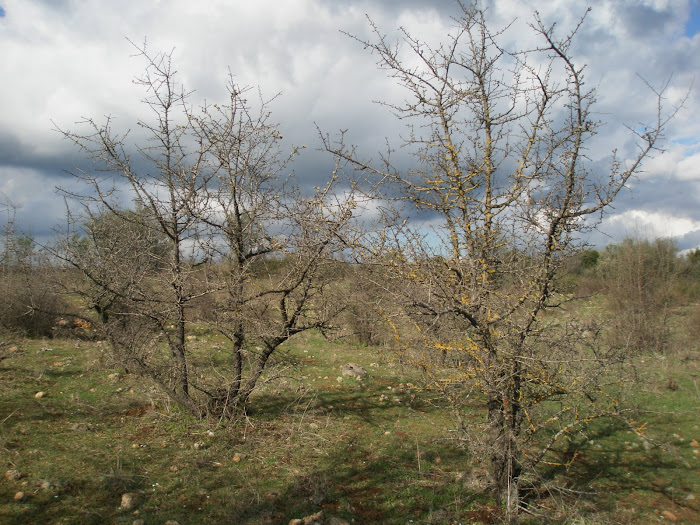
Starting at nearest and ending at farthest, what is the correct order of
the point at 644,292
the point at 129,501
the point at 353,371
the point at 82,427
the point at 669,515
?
the point at 129,501
the point at 669,515
the point at 82,427
the point at 353,371
the point at 644,292

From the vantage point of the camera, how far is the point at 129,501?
14.0 ft

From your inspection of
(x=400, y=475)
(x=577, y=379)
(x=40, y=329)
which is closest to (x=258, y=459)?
(x=400, y=475)

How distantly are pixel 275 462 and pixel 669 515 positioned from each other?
4.66 meters

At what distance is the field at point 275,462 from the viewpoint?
Result: 175 inches

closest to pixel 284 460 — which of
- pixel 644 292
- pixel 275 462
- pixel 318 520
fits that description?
pixel 275 462

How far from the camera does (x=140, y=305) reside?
20.9 feet

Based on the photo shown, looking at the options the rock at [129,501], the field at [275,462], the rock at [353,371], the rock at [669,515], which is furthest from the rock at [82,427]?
the rock at [669,515]

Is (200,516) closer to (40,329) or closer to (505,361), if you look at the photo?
(505,361)

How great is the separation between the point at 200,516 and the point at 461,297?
125 inches

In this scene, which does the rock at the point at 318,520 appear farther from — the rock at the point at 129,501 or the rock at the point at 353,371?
the rock at the point at 353,371

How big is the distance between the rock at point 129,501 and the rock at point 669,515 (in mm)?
5815

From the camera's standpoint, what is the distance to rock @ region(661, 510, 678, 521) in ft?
17.7

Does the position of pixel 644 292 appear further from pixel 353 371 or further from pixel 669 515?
pixel 669 515

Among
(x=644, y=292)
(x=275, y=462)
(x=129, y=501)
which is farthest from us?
(x=644, y=292)
